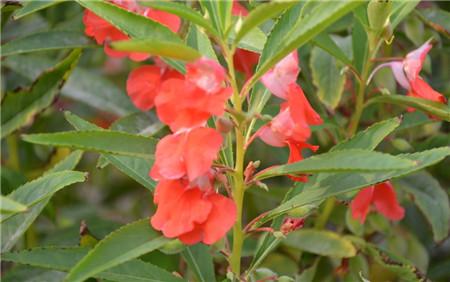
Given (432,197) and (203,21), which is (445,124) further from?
(203,21)

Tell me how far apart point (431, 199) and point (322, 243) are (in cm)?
23

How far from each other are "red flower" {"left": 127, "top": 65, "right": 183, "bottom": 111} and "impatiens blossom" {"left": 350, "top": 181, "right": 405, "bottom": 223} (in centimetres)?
39

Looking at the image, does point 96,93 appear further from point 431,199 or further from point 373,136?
point 373,136

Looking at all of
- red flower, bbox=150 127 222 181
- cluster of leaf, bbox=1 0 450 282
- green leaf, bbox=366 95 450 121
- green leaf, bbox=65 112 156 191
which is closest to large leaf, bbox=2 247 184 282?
cluster of leaf, bbox=1 0 450 282

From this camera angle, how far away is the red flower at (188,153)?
3.45 ft

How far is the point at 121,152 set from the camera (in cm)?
112

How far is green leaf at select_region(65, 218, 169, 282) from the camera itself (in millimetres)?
1035

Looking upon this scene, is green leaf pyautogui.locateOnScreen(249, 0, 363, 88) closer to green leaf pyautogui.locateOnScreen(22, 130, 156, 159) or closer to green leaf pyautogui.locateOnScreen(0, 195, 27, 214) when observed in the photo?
green leaf pyautogui.locateOnScreen(22, 130, 156, 159)

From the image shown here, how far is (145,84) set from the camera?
1.60m

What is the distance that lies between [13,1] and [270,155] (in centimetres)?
87

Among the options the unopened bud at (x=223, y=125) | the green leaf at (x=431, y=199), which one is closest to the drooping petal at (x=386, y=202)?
the green leaf at (x=431, y=199)

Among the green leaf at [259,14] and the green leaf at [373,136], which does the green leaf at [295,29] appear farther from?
the green leaf at [373,136]

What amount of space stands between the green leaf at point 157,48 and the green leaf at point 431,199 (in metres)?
0.78

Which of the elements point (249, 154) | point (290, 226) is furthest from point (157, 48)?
point (249, 154)
